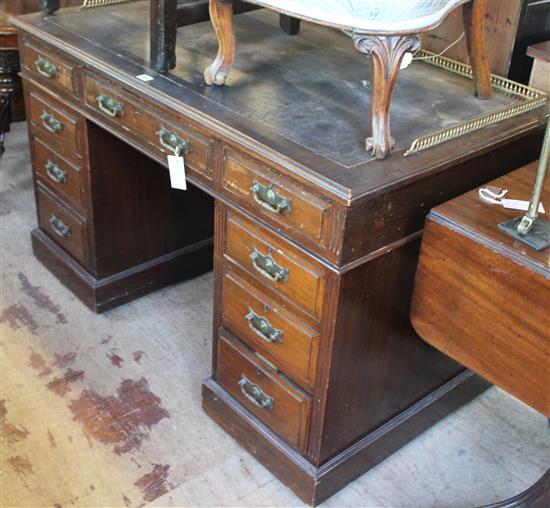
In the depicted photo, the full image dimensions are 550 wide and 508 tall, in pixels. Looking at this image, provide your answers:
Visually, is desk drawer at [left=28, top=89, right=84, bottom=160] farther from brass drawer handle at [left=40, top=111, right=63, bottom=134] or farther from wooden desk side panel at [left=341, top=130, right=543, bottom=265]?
wooden desk side panel at [left=341, top=130, right=543, bottom=265]

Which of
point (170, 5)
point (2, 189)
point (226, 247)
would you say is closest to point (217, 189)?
point (226, 247)

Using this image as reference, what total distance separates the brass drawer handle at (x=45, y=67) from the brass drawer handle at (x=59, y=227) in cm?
49

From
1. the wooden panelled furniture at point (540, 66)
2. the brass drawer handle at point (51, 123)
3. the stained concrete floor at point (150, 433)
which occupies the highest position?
the wooden panelled furniture at point (540, 66)

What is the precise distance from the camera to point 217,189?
1.75 meters

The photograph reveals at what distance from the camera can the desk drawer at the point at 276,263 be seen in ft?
5.27

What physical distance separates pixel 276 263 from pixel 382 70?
0.46 meters

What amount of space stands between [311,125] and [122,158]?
→ 2.74 feet

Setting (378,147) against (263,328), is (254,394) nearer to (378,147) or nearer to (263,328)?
(263,328)

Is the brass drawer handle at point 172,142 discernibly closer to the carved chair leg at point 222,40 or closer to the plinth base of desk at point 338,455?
the carved chair leg at point 222,40

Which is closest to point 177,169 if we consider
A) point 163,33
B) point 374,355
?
point 163,33

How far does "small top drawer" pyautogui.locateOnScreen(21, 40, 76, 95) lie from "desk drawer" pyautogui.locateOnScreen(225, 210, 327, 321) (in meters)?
0.71

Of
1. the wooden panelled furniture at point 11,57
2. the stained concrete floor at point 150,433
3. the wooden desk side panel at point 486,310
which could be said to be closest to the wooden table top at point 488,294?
the wooden desk side panel at point 486,310

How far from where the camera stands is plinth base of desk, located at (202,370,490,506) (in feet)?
6.12

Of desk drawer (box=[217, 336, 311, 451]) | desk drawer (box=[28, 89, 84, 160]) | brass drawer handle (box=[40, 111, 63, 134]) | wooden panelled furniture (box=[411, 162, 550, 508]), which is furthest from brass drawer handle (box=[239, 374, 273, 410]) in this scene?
brass drawer handle (box=[40, 111, 63, 134])
